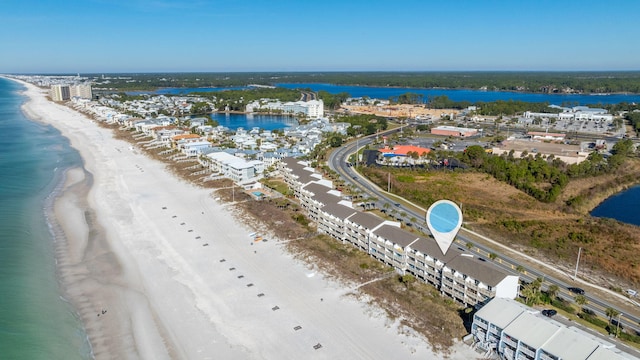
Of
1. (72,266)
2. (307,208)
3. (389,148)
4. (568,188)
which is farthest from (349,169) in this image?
(72,266)

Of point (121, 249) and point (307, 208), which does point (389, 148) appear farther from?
point (121, 249)

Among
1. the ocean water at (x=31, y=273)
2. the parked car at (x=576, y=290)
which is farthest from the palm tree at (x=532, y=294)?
the ocean water at (x=31, y=273)

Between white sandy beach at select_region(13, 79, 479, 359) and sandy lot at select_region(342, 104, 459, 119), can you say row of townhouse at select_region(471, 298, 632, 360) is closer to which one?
white sandy beach at select_region(13, 79, 479, 359)

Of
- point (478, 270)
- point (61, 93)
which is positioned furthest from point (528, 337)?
point (61, 93)

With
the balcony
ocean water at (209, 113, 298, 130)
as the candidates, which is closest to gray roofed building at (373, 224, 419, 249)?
the balcony

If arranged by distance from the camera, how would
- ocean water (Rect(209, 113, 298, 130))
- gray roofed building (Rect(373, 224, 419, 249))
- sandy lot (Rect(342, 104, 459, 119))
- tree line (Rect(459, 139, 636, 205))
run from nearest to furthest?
gray roofed building (Rect(373, 224, 419, 249))
tree line (Rect(459, 139, 636, 205))
ocean water (Rect(209, 113, 298, 130))
sandy lot (Rect(342, 104, 459, 119))

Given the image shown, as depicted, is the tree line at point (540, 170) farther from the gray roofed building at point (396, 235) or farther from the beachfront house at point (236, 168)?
the beachfront house at point (236, 168)
